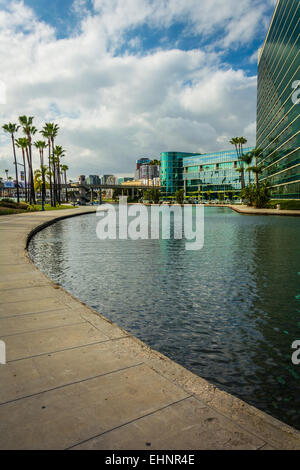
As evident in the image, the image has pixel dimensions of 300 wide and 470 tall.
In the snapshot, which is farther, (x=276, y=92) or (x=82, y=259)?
(x=276, y=92)

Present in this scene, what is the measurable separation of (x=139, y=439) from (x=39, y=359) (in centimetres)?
217

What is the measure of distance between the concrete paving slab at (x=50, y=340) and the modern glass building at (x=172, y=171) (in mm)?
172741

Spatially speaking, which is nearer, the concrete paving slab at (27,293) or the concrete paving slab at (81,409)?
the concrete paving slab at (81,409)

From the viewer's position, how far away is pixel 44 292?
26.5ft

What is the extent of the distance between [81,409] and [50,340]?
2.07 meters

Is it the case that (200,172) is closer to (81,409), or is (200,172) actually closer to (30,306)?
(30,306)

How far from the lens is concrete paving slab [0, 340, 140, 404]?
3.76 meters

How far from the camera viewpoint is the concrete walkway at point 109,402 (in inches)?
112

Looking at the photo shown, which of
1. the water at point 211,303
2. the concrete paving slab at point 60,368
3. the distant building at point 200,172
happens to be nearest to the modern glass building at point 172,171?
the distant building at point 200,172

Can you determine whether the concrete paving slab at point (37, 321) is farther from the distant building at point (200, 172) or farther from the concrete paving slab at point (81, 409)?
the distant building at point (200, 172)

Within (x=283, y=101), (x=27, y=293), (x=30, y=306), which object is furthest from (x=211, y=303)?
(x=283, y=101)

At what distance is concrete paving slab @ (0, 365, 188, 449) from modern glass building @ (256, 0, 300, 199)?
62221mm

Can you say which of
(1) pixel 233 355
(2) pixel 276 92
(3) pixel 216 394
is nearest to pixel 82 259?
(1) pixel 233 355

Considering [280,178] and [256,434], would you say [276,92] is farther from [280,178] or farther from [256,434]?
[256,434]
